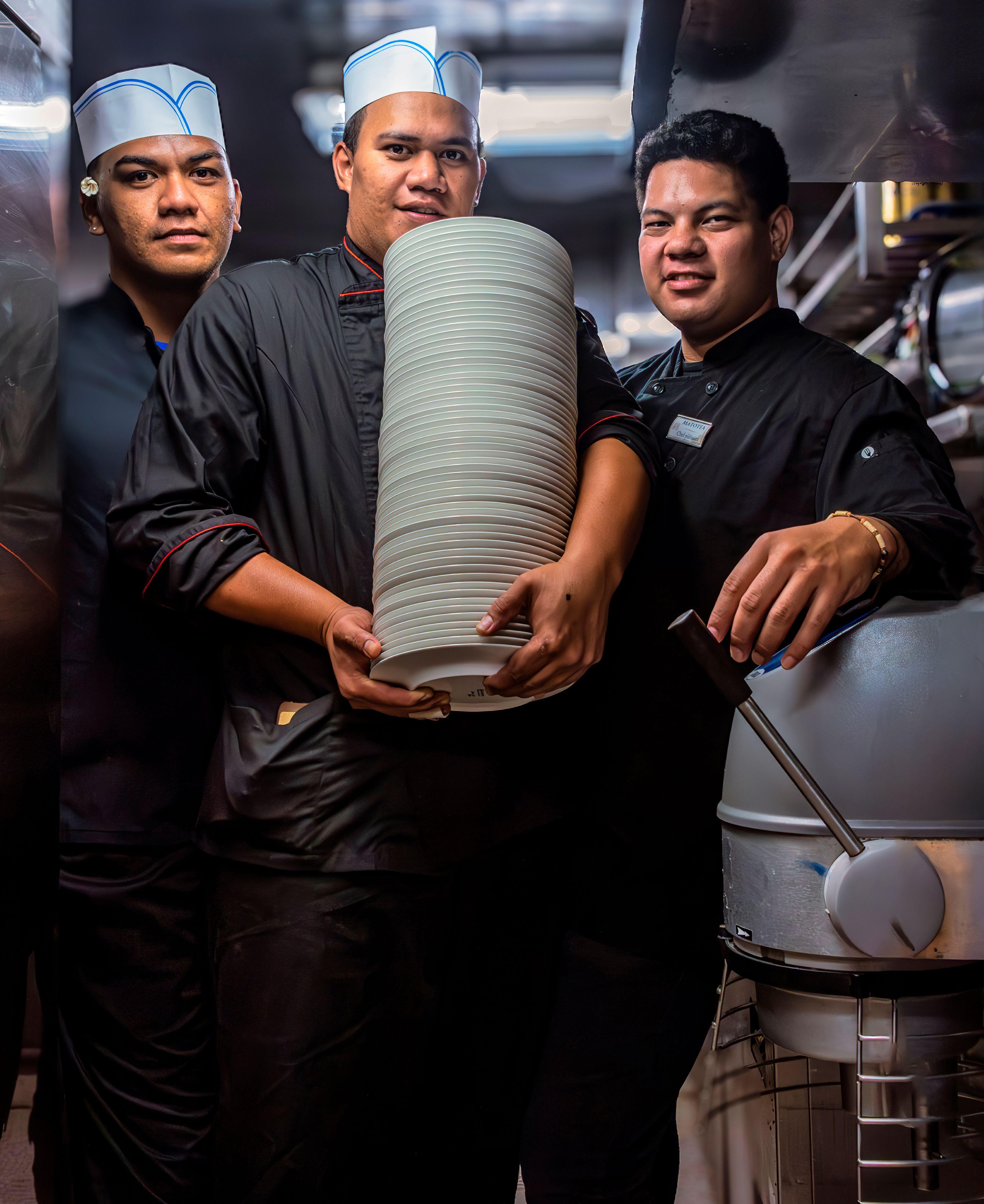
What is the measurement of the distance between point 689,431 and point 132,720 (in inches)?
31.5

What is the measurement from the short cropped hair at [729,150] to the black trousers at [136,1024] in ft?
3.53

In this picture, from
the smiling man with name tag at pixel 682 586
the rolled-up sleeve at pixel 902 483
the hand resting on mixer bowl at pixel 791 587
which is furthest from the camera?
the smiling man with name tag at pixel 682 586

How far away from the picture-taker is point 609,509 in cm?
116

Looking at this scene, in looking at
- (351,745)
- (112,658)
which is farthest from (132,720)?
(351,745)

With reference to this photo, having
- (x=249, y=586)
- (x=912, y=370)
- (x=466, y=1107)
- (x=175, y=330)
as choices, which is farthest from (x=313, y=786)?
(x=912, y=370)

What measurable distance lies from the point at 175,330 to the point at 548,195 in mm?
523

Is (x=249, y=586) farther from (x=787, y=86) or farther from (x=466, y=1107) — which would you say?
(x=787, y=86)

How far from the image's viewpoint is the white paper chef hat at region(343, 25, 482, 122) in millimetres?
1294

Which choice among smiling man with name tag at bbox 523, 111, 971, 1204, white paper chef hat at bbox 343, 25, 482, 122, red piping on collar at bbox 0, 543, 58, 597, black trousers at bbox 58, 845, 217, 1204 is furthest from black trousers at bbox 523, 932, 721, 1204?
white paper chef hat at bbox 343, 25, 482, 122

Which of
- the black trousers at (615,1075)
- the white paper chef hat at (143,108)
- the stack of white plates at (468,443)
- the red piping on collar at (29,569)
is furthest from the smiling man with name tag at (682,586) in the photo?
the red piping on collar at (29,569)

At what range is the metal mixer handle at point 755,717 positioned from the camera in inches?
37.2

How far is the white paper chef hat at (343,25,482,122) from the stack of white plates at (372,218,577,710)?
260 mm

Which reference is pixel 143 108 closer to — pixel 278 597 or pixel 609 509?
pixel 278 597

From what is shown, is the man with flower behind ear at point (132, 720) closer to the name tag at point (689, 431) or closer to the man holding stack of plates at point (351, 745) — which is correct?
the man holding stack of plates at point (351, 745)
